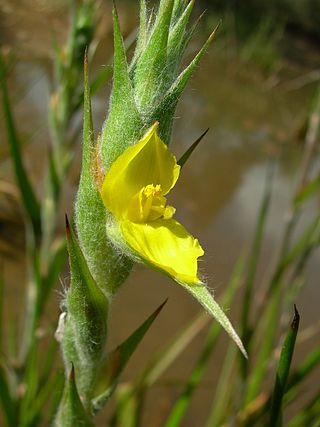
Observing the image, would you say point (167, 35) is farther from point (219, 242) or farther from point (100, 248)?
point (219, 242)

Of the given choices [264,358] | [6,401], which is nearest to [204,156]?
[264,358]

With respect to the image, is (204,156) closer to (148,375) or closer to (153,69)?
(148,375)

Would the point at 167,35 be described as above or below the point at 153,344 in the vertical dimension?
above

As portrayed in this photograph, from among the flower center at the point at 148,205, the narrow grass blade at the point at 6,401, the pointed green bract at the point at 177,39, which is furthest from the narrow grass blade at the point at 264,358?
the pointed green bract at the point at 177,39

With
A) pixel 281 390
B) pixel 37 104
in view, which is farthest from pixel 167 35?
pixel 37 104

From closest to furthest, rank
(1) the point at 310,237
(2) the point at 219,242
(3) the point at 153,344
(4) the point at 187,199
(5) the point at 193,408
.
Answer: (1) the point at 310,237 < (5) the point at 193,408 < (3) the point at 153,344 < (2) the point at 219,242 < (4) the point at 187,199
